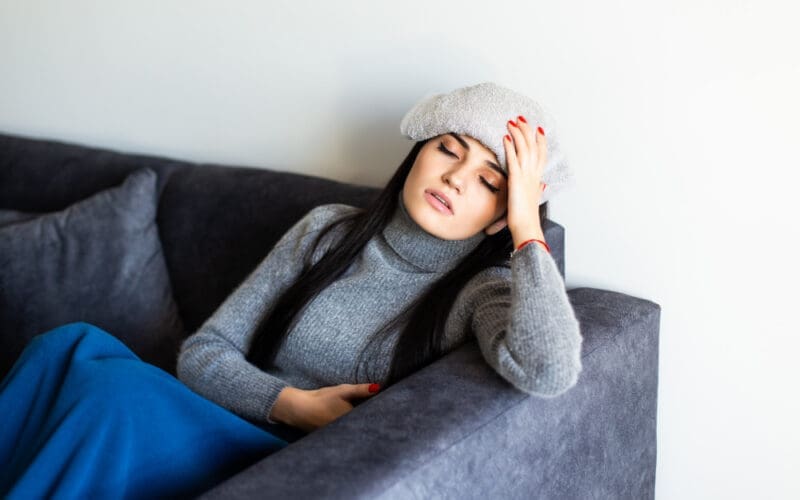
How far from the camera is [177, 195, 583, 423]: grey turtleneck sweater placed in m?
1.34

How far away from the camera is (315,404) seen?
4.38 feet

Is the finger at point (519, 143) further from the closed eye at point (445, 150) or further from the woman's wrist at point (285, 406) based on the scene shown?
the woman's wrist at point (285, 406)

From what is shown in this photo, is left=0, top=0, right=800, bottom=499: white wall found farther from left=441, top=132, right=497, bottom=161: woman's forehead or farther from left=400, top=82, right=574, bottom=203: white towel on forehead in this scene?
left=441, top=132, right=497, bottom=161: woman's forehead

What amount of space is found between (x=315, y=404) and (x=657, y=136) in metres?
0.70

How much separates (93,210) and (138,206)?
0.09 m

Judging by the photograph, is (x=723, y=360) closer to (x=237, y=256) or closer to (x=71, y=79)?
(x=237, y=256)

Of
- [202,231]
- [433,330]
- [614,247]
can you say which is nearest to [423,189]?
[433,330]

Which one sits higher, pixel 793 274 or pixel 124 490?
pixel 793 274

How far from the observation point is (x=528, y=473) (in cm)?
115

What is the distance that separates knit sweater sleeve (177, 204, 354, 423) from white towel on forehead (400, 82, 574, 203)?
27cm

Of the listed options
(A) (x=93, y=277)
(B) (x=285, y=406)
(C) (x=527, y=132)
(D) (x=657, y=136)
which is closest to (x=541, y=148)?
(C) (x=527, y=132)

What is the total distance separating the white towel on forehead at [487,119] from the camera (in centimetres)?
132

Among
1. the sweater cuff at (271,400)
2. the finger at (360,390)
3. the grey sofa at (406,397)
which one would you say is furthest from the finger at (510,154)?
the sweater cuff at (271,400)

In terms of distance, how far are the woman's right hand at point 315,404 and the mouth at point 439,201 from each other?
0.91 feet
